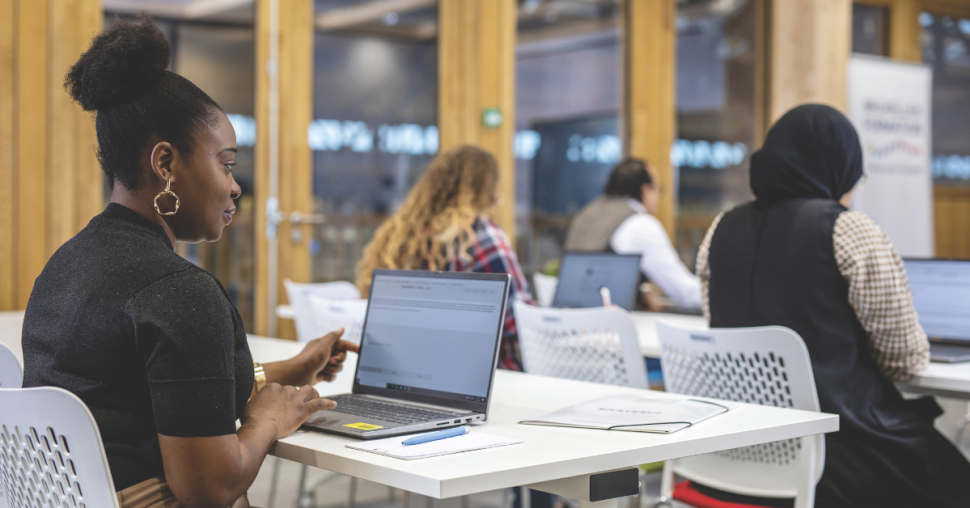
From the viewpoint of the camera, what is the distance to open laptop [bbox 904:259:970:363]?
7.63ft

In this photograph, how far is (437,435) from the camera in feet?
4.23

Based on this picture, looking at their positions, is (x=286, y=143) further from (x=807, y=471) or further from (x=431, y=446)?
(x=431, y=446)

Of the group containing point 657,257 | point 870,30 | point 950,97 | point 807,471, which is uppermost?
point 870,30

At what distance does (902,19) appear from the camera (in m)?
6.95

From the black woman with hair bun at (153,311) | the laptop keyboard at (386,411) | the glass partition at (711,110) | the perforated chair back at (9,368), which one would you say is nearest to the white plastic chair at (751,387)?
the laptop keyboard at (386,411)

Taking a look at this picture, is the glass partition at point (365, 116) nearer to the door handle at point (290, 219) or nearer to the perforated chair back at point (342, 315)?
the door handle at point (290, 219)

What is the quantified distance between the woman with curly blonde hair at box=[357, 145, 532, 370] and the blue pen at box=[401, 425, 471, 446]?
1.29 meters

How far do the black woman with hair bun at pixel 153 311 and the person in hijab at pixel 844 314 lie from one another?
119 centimetres

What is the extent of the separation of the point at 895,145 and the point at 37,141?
501 centimetres

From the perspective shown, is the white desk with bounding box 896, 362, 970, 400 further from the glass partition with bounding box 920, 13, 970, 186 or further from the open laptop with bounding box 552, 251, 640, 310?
the glass partition with bounding box 920, 13, 970, 186

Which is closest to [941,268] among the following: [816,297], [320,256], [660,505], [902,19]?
[816,297]

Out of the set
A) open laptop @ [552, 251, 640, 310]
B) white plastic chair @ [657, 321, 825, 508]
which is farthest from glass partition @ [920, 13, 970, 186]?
white plastic chair @ [657, 321, 825, 508]

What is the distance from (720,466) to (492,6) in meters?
4.03

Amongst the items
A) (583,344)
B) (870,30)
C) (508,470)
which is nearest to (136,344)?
(508,470)
